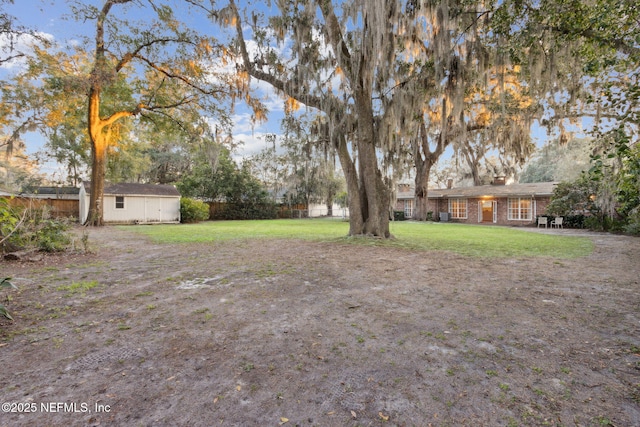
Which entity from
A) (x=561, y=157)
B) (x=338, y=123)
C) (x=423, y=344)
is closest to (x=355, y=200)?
(x=338, y=123)

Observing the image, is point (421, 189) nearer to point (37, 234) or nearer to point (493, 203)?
point (493, 203)

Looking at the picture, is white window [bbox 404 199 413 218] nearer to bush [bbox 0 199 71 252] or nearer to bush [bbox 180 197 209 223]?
bush [bbox 180 197 209 223]

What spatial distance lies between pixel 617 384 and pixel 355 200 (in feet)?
26.5

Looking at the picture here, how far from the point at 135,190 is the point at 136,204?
91 centimetres

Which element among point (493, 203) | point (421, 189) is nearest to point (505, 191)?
point (493, 203)

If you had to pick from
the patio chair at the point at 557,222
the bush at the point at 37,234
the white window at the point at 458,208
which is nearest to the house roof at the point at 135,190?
the bush at the point at 37,234

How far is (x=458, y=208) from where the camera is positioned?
23.4 metres

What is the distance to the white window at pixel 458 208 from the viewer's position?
907 inches

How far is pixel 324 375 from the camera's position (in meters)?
2.04

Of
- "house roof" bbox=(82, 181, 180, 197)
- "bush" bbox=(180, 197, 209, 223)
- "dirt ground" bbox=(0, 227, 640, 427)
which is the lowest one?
"dirt ground" bbox=(0, 227, 640, 427)

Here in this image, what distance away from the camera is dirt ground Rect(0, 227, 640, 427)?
168 centimetres

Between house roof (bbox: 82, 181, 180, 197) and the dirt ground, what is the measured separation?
50.3ft

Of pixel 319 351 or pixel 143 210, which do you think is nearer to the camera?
pixel 319 351

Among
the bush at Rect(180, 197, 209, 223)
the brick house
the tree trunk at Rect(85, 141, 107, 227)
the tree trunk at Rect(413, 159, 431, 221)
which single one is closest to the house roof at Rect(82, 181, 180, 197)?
the bush at Rect(180, 197, 209, 223)
